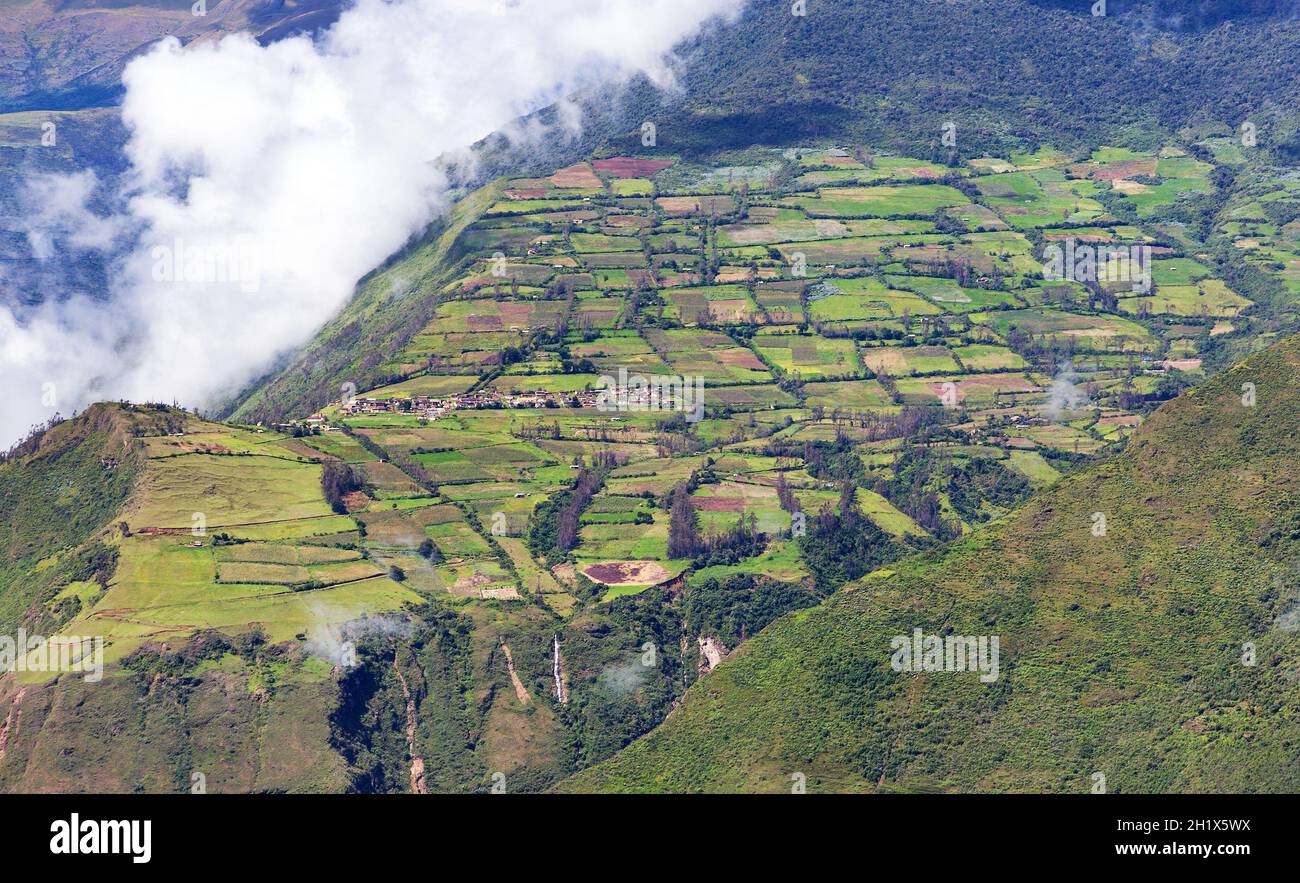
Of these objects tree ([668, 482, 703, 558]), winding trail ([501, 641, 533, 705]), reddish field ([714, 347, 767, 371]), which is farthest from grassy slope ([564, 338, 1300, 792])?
reddish field ([714, 347, 767, 371])

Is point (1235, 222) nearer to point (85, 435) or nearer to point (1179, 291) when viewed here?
point (1179, 291)

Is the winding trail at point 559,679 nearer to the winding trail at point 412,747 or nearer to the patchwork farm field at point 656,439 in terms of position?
the patchwork farm field at point 656,439

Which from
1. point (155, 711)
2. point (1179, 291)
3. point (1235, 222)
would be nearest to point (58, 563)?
point (155, 711)

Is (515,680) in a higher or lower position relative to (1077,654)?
higher

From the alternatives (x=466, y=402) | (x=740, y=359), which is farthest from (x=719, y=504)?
(x=740, y=359)

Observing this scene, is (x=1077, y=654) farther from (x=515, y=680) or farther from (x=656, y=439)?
(x=656, y=439)

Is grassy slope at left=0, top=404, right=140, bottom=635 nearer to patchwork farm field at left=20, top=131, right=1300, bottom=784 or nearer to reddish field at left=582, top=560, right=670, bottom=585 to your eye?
patchwork farm field at left=20, top=131, right=1300, bottom=784

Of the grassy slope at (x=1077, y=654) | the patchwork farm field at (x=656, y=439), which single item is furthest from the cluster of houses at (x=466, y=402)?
the grassy slope at (x=1077, y=654)

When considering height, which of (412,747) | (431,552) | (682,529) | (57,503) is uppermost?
(57,503)
